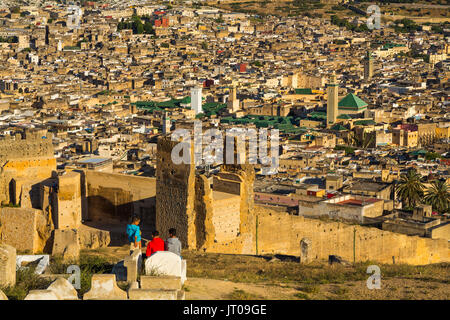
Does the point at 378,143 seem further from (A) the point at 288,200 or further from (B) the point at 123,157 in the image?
(A) the point at 288,200

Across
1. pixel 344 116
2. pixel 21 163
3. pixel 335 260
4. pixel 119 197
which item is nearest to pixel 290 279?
pixel 335 260

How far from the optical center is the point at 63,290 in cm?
739

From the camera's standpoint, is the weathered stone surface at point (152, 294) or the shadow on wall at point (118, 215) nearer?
the weathered stone surface at point (152, 294)

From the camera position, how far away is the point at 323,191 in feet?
66.5

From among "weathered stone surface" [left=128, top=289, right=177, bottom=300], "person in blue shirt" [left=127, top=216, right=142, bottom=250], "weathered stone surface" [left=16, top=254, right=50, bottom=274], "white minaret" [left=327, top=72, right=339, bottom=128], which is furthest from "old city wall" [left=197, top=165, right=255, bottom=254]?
"white minaret" [left=327, top=72, right=339, bottom=128]

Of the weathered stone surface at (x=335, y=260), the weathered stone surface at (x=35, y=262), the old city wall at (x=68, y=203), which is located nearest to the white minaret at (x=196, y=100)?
the old city wall at (x=68, y=203)

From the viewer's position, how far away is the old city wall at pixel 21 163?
45.0ft

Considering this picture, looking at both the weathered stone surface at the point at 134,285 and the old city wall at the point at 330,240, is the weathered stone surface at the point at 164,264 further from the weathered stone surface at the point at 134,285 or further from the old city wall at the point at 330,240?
the old city wall at the point at 330,240

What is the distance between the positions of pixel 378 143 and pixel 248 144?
802cm

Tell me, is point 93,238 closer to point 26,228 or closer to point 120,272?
point 26,228

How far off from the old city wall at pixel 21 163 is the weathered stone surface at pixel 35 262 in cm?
343

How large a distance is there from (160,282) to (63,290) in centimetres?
80

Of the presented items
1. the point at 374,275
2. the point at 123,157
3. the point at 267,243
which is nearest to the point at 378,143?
the point at 123,157

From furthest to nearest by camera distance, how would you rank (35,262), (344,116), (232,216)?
(344,116) → (232,216) → (35,262)
